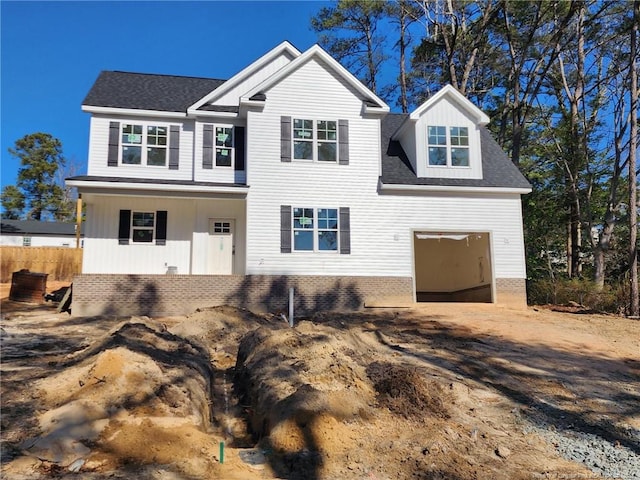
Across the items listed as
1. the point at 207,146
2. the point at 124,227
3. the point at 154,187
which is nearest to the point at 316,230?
the point at 207,146

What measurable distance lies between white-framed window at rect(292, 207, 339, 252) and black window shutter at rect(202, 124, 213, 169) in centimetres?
331

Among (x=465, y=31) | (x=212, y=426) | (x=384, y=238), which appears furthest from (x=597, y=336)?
(x=465, y=31)

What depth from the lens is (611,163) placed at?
23953 mm

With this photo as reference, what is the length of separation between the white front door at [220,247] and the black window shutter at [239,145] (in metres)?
1.93

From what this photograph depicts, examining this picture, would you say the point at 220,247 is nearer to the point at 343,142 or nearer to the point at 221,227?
the point at 221,227

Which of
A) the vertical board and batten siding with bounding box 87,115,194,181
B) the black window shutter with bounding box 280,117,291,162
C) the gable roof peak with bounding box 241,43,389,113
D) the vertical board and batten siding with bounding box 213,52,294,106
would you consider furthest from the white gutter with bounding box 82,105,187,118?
the black window shutter with bounding box 280,117,291,162

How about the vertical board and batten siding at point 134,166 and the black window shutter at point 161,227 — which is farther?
the black window shutter at point 161,227

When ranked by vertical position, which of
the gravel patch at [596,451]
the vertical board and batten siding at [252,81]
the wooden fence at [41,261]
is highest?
the vertical board and batten siding at [252,81]

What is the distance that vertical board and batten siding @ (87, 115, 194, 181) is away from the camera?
1612cm

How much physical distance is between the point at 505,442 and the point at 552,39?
22922 mm

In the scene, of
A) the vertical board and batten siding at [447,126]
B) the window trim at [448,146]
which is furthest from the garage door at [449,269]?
the window trim at [448,146]

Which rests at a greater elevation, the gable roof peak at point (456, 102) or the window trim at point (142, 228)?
the gable roof peak at point (456, 102)

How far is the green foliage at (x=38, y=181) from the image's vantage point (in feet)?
139

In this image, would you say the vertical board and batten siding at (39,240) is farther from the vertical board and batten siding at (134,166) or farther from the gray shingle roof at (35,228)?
the vertical board and batten siding at (134,166)
